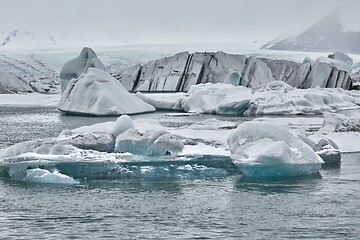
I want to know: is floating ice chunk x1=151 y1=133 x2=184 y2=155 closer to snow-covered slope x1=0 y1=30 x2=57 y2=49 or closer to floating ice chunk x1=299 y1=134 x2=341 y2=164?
floating ice chunk x1=299 y1=134 x2=341 y2=164

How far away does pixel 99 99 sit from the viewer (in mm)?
22344

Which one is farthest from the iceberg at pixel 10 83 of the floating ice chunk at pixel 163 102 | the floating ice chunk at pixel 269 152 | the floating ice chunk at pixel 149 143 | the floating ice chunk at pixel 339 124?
the floating ice chunk at pixel 269 152

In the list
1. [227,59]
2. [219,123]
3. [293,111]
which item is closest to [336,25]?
[227,59]

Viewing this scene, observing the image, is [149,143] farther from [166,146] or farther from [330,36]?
[330,36]

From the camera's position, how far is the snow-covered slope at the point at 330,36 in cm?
7124

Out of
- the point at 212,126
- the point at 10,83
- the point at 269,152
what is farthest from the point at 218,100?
the point at 10,83

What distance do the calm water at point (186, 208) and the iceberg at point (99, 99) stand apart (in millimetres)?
12843

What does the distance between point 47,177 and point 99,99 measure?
13117mm

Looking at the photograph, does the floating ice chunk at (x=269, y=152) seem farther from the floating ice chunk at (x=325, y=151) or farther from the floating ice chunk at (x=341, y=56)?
the floating ice chunk at (x=341, y=56)

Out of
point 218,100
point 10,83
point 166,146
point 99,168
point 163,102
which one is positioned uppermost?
point 218,100

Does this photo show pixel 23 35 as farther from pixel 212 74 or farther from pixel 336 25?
pixel 212 74

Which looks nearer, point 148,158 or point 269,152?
point 269,152

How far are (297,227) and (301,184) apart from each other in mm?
2500

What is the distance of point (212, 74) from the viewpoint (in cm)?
3416
